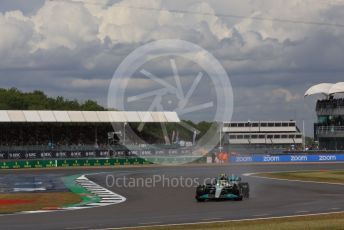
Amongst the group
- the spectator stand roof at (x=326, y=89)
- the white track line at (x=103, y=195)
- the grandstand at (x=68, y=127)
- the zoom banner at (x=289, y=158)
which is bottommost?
the white track line at (x=103, y=195)

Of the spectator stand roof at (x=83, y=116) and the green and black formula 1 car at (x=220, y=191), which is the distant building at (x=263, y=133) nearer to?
the spectator stand roof at (x=83, y=116)

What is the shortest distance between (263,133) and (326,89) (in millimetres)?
70551

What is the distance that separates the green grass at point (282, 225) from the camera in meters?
21.2

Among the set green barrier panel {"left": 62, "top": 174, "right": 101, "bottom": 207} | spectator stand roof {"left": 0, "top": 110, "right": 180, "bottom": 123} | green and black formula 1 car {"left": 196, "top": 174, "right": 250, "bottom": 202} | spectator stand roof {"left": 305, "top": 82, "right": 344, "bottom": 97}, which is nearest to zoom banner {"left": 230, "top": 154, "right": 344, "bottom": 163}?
spectator stand roof {"left": 0, "top": 110, "right": 180, "bottom": 123}

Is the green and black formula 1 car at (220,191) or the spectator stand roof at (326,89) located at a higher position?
the spectator stand roof at (326,89)

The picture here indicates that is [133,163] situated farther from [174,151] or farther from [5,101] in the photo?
[5,101]

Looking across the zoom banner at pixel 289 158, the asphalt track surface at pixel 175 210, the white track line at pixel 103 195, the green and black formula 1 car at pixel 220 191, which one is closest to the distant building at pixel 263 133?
the zoom banner at pixel 289 158

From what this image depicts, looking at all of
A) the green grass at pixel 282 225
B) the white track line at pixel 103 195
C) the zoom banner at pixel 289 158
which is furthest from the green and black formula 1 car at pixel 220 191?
the zoom banner at pixel 289 158

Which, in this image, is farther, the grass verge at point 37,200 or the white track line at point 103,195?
the white track line at point 103,195

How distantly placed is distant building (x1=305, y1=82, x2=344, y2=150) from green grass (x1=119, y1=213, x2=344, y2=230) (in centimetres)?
9634

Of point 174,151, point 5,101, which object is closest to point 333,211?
point 174,151

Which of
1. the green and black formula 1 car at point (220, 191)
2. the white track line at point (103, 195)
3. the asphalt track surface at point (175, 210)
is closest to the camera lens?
the asphalt track surface at point (175, 210)

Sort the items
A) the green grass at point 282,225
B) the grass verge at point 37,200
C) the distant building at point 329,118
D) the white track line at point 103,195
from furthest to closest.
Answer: the distant building at point 329,118 < the white track line at point 103,195 < the grass verge at point 37,200 < the green grass at point 282,225

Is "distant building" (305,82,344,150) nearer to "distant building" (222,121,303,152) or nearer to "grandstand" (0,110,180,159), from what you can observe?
"grandstand" (0,110,180,159)
